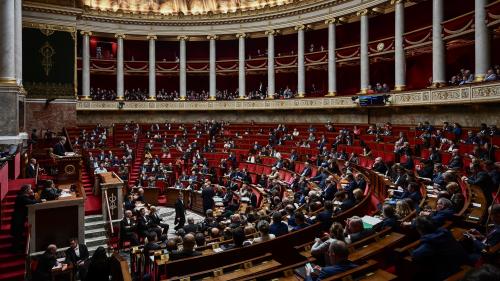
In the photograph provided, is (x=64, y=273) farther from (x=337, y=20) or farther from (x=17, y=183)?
(x=337, y=20)

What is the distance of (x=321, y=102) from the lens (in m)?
25.4

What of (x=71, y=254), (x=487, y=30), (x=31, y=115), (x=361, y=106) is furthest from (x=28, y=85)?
(x=487, y=30)

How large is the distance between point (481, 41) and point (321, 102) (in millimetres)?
10970

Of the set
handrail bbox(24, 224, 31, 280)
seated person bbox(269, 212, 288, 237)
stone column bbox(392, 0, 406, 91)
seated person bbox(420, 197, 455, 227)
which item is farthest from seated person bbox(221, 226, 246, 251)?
stone column bbox(392, 0, 406, 91)

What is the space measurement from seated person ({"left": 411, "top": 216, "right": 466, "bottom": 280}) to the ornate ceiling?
91.5 ft

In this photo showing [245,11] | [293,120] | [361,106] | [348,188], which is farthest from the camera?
[245,11]

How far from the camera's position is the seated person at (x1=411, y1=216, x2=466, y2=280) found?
3.79 m

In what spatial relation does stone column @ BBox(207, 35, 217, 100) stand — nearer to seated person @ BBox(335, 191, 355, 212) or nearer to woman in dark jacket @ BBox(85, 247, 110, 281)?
seated person @ BBox(335, 191, 355, 212)

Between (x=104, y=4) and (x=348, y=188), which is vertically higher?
(x=104, y=4)

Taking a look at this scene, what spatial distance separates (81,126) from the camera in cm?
2802

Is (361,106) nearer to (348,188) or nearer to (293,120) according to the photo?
(293,120)

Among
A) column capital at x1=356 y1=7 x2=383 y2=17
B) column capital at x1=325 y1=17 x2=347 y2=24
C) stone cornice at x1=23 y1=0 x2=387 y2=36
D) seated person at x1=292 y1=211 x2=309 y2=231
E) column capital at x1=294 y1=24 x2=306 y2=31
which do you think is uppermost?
stone cornice at x1=23 y1=0 x2=387 y2=36

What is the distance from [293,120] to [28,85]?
689 inches

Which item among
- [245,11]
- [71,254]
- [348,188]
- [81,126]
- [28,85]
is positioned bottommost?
[71,254]
